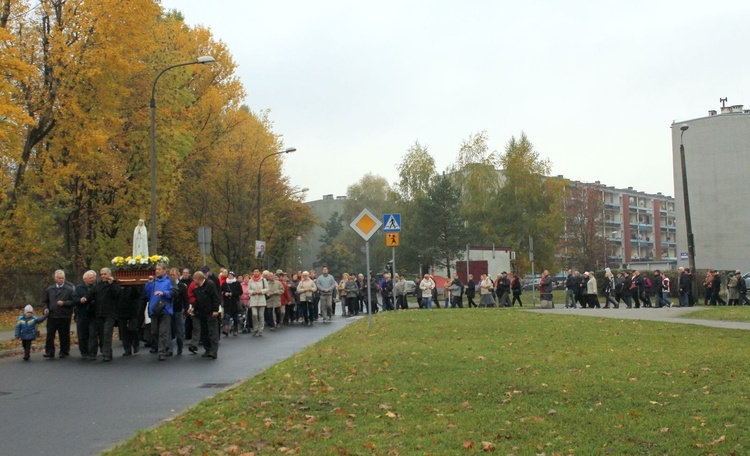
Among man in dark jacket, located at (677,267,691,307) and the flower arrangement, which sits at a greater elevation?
the flower arrangement

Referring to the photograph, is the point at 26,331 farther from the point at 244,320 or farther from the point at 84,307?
the point at 244,320

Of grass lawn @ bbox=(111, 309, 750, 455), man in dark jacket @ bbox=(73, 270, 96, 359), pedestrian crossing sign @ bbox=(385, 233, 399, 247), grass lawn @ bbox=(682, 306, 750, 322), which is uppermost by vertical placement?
pedestrian crossing sign @ bbox=(385, 233, 399, 247)

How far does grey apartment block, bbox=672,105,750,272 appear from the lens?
238ft

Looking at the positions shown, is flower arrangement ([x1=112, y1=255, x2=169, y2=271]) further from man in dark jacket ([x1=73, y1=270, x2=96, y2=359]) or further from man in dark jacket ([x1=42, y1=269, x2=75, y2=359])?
man in dark jacket ([x1=73, y1=270, x2=96, y2=359])

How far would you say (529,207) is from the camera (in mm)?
74125

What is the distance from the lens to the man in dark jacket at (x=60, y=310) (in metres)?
17.0

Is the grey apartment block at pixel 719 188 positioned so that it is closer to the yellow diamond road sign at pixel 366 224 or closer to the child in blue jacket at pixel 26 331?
the yellow diamond road sign at pixel 366 224

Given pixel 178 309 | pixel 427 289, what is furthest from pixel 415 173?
pixel 178 309

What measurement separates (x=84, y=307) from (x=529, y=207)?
198 ft

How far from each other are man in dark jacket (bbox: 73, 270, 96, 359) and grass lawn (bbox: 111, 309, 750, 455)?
477 cm

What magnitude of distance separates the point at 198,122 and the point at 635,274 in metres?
21.8

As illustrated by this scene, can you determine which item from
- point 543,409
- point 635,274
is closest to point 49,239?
point 635,274

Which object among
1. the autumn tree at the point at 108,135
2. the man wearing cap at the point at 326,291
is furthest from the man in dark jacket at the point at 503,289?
the autumn tree at the point at 108,135

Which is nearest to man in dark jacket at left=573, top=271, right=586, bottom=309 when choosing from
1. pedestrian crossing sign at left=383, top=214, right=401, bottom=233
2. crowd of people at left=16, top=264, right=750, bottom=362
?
crowd of people at left=16, top=264, right=750, bottom=362
